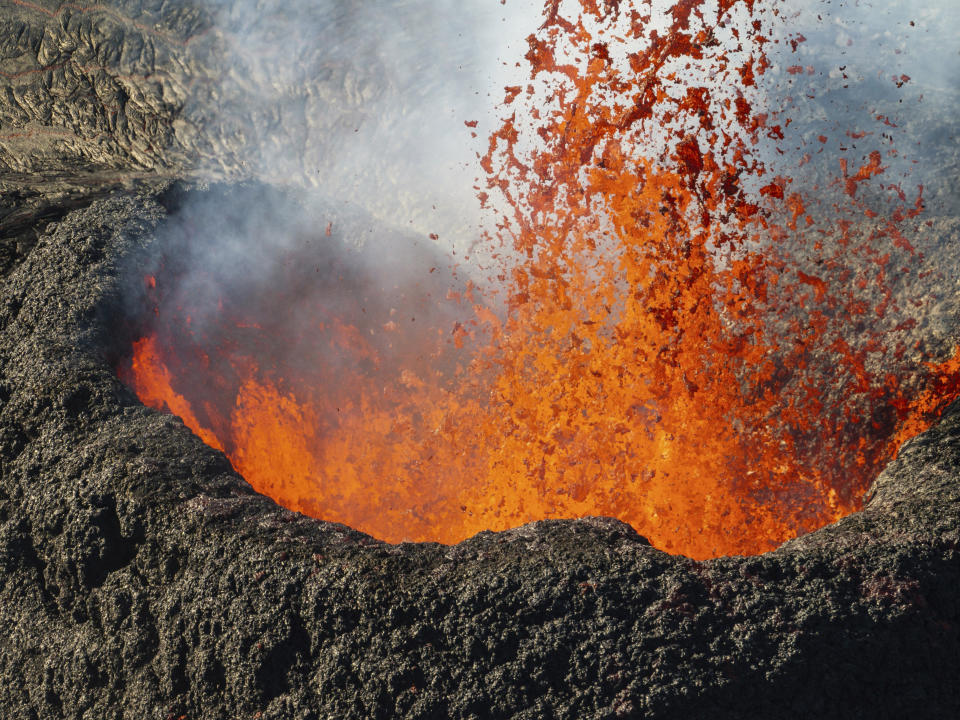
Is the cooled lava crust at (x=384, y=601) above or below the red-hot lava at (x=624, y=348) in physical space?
below

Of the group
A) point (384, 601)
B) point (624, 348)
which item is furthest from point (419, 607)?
point (624, 348)

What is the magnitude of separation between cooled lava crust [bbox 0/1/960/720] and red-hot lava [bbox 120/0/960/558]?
3.07 ft

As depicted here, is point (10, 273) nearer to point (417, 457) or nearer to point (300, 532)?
point (300, 532)

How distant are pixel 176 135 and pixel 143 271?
184cm

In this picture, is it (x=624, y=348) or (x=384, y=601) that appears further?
(x=624, y=348)

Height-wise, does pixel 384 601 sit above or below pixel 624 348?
below

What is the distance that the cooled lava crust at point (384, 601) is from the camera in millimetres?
1643

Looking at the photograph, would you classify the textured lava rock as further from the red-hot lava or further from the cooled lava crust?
the red-hot lava

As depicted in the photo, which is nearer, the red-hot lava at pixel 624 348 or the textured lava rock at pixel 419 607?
the textured lava rock at pixel 419 607

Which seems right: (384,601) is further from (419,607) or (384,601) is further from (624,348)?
(624,348)

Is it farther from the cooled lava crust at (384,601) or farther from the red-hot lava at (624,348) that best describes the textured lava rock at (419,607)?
the red-hot lava at (624,348)

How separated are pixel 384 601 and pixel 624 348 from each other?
7.84 feet

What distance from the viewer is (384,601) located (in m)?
1.77

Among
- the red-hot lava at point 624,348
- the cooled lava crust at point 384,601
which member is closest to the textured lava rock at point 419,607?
the cooled lava crust at point 384,601
